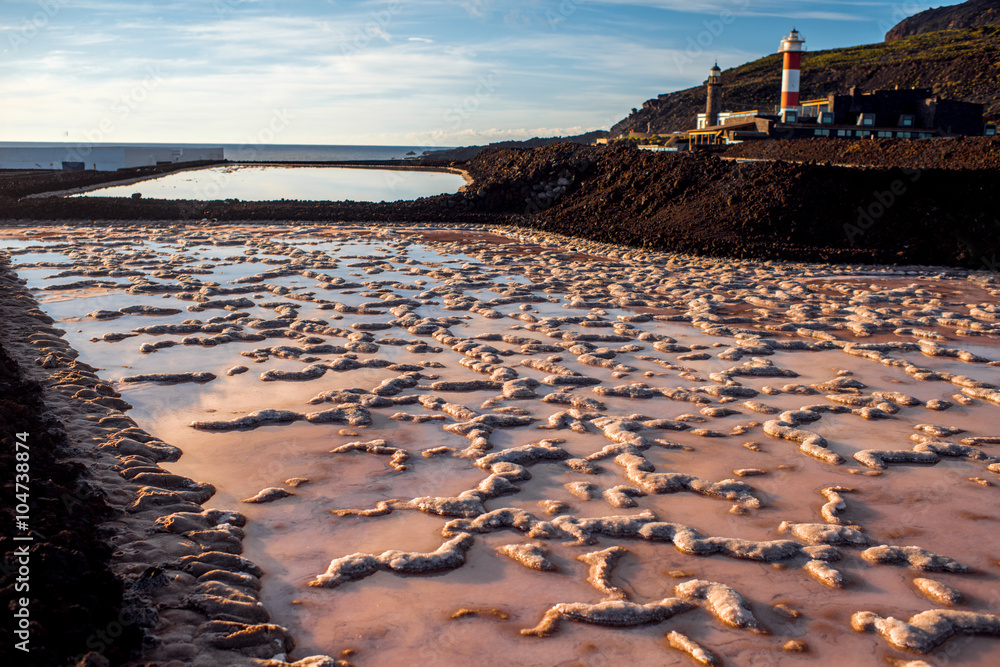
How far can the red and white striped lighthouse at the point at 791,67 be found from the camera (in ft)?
141

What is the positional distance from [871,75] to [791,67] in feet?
122

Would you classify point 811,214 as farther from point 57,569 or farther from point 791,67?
point 791,67

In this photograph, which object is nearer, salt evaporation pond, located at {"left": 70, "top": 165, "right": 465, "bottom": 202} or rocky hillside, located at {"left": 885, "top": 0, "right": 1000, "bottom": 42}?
salt evaporation pond, located at {"left": 70, "top": 165, "right": 465, "bottom": 202}

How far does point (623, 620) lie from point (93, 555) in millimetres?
2447

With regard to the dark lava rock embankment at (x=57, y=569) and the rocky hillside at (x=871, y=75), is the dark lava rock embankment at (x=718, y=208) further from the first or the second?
the rocky hillside at (x=871, y=75)

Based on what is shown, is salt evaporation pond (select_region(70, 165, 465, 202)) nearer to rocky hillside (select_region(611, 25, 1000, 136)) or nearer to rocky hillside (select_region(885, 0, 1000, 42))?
rocky hillside (select_region(611, 25, 1000, 136))

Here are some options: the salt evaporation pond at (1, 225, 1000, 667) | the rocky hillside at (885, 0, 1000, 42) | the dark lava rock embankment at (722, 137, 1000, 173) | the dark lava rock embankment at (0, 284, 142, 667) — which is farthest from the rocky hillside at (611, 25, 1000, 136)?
the dark lava rock embankment at (0, 284, 142, 667)

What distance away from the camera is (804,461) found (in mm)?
4789

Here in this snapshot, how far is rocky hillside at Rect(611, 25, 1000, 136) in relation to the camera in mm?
60688

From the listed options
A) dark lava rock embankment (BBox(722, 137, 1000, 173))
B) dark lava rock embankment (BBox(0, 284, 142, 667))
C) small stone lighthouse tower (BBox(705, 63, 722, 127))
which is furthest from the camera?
small stone lighthouse tower (BBox(705, 63, 722, 127))

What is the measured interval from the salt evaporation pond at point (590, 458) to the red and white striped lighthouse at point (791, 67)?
3880 cm

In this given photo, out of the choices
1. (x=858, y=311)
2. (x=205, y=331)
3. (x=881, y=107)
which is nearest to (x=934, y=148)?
(x=858, y=311)

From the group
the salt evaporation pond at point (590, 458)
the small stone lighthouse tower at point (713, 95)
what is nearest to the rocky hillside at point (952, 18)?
the small stone lighthouse tower at point (713, 95)

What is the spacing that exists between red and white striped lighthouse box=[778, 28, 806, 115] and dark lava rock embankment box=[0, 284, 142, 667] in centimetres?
4452
